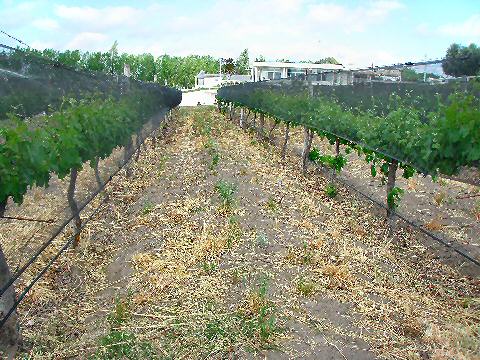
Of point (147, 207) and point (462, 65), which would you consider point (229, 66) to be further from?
point (147, 207)

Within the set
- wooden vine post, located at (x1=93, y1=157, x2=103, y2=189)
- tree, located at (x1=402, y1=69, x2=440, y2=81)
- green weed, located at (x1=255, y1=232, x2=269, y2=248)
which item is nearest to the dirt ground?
Result: green weed, located at (x1=255, y1=232, x2=269, y2=248)

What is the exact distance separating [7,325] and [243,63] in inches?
3977

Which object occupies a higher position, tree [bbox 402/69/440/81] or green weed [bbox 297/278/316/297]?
tree [bbox 402/69/440/81]

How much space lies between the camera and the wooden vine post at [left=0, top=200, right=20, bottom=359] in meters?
4.04

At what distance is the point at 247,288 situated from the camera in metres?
5.02

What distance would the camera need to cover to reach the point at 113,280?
17.9 ft

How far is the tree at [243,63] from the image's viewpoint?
96.2 metres

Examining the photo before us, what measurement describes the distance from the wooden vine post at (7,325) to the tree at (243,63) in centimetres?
9273

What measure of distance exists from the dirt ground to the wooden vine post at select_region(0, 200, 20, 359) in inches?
6.0

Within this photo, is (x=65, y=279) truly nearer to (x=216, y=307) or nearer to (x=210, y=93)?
(x=216, y=307)

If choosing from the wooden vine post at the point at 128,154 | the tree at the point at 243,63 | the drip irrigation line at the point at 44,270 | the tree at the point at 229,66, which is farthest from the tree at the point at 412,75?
the tree at the point at 243,63

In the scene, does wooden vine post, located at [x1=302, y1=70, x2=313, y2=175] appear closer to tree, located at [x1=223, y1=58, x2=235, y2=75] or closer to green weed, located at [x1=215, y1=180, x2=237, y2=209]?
green weed, located at [x1=215, y1=180, x2=237, y2=209]

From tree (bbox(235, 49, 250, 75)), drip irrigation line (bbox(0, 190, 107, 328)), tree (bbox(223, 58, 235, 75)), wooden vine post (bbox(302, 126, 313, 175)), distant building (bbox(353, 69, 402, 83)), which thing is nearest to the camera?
drip irrigation line (bbox(0, 190, 107, 328))

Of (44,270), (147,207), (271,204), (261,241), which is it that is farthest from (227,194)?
(44,270)
